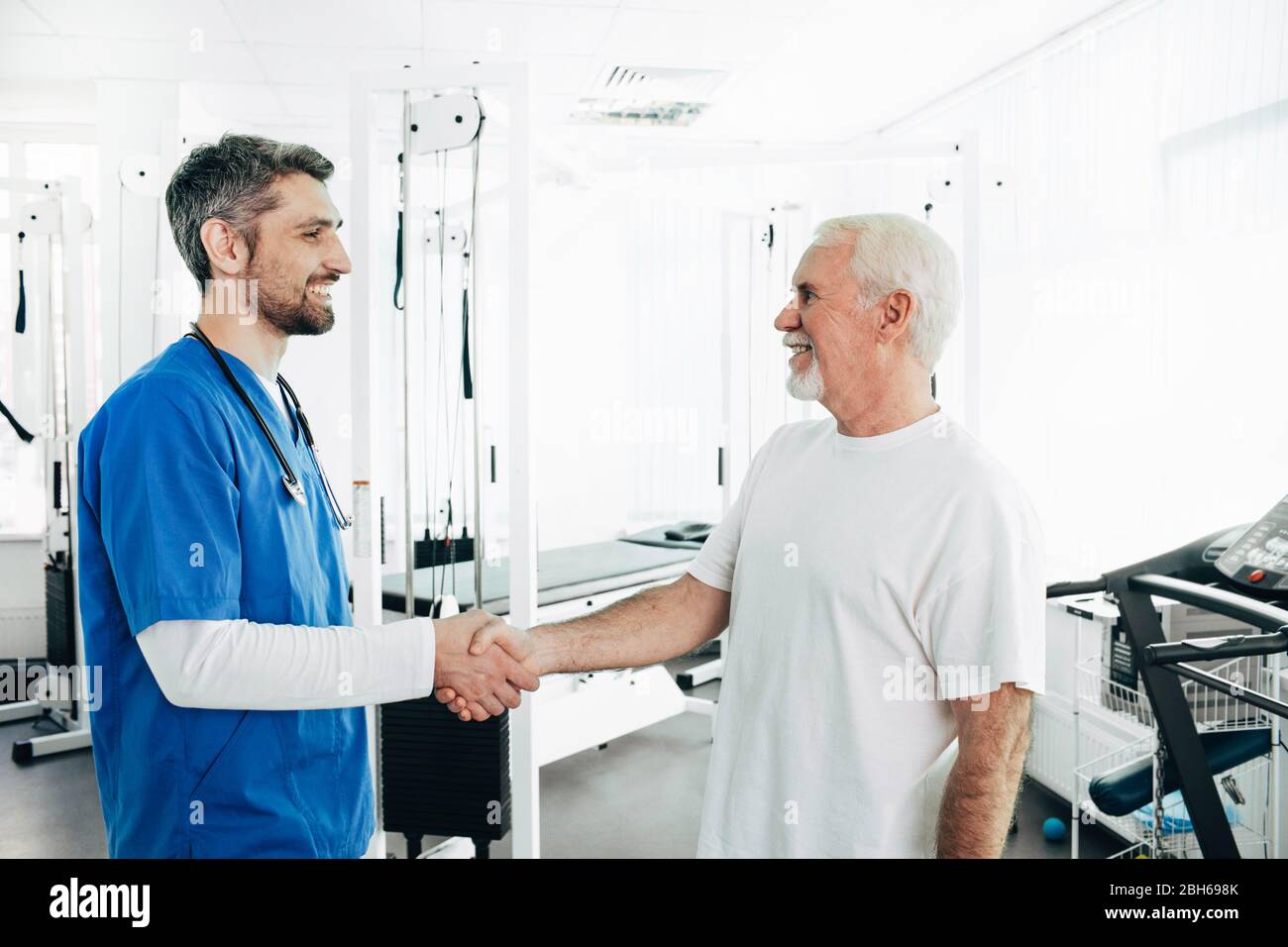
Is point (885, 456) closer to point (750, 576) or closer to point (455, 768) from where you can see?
point (750, 576)

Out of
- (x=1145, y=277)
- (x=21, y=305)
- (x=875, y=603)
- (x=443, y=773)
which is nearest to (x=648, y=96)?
(x=1145, y=277)

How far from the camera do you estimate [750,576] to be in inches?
49.5

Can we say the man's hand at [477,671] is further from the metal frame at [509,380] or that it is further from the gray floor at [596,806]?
the gray floor at [596,806]

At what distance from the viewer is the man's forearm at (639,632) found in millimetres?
1413

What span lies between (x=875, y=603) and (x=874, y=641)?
0.16 ft

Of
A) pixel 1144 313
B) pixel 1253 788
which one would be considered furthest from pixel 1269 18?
pixel 1253 788

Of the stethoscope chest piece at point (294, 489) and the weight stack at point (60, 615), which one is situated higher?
the stethoscope chest piece at point (294, 489)

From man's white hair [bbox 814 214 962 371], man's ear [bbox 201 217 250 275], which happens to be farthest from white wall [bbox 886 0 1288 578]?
man's ear [bbox 201 217 250 275]

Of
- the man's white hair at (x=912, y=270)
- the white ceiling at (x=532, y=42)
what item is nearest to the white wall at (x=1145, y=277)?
the white ceiling at (x=532, y=42)

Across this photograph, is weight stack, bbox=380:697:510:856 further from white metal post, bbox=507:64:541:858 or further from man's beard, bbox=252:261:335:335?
man's beard, bbox=252:261:335:335

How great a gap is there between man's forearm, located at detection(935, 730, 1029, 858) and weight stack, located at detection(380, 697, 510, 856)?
128cm

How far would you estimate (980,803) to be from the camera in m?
1.05

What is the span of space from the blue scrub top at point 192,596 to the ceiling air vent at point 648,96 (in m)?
3.23
